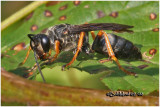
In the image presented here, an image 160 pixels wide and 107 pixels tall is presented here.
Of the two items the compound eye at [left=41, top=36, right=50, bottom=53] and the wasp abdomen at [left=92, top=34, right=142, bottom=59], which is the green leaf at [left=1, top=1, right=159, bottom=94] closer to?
the wasp abdomen at [left=92, top=34, right=142, bottom=59]

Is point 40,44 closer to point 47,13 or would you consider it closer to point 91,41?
point 91,41

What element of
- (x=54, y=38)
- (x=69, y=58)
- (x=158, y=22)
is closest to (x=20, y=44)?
(x=54, y=38)

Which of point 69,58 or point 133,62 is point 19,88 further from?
point 133,62

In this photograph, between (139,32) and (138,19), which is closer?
(139,32)

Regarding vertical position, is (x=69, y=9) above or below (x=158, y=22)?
above

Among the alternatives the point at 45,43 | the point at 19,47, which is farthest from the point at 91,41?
the point at 19,47

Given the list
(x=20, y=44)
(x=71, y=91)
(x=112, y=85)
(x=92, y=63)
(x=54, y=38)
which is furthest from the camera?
(x=20, y=44)

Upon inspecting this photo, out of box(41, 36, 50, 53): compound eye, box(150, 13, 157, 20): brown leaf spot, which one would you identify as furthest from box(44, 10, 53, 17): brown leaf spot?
box(150, 13, 157, 20): brown leaf spot
